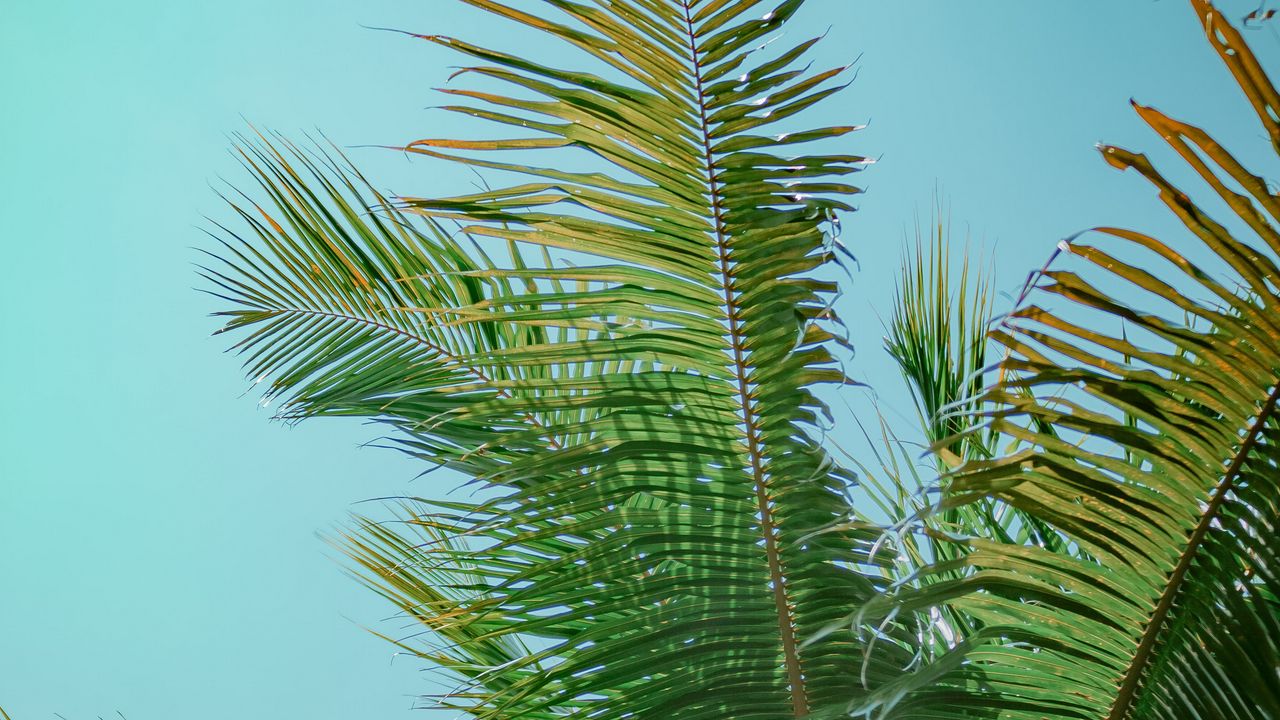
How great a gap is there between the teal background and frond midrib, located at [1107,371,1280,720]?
7739mm

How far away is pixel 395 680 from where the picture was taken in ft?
33.4

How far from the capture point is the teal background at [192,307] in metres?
8.63

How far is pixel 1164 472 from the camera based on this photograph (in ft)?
2.38

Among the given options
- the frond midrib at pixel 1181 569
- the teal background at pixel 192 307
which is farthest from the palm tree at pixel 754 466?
the teal background at pixel 192 307

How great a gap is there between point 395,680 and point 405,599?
368 inches

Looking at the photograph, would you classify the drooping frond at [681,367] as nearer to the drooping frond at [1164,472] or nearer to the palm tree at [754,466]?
the palm tree at [754,466]

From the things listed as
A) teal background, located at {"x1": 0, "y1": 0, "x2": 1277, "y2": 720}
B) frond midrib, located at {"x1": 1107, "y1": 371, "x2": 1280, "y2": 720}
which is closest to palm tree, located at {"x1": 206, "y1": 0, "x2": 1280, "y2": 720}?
frond midrib, located at {"x1": 1107, "y1": 371, "x2": 1280, "y2": 720}

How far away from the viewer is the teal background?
28.3 feet

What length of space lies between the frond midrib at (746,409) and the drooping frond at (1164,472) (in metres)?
0.26

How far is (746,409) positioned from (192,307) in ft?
34.9

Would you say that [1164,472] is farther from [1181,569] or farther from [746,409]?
[746,409]

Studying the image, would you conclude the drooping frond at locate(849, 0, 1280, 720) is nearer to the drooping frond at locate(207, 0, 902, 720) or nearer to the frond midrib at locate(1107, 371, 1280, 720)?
the frond midrib at locate(1107, 371, 1280, 720)

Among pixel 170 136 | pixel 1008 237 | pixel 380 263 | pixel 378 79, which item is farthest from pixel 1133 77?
pixel 170 136

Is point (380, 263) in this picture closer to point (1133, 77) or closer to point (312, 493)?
point (1133, 77)
